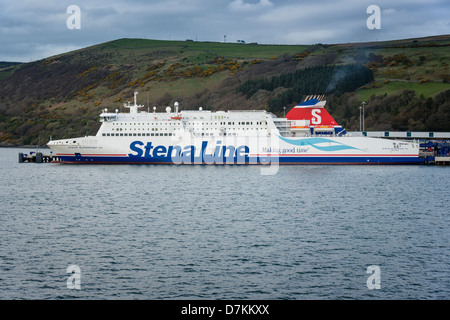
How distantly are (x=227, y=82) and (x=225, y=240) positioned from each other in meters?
94.5

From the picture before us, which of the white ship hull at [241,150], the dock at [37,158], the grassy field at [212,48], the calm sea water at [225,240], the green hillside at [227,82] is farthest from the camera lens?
the grassy field at [212,48]

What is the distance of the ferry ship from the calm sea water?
13994 millimetres

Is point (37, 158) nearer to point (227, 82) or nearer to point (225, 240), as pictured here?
point (225, 240)

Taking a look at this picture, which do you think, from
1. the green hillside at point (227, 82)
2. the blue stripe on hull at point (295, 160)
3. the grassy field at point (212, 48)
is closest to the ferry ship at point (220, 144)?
the blue stripe on hull at point (295, 160)

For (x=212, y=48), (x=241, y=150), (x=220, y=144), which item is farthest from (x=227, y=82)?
(x=241, y=150)

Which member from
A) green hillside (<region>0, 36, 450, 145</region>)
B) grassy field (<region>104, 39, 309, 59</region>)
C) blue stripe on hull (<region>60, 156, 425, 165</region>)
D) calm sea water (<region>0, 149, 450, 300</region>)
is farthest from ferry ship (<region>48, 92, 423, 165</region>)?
grassy field (<region>104, 39, 309, 59</region>)

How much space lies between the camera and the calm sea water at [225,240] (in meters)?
15.1

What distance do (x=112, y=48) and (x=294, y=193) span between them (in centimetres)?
14425

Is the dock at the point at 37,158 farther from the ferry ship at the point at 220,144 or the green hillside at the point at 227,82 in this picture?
the green hillside at the point at 227,82

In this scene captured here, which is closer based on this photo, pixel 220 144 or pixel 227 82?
pixel 220 144

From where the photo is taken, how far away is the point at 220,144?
5300cm

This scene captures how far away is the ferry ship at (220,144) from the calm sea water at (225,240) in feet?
45.9

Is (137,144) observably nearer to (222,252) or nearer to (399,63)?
(222,252)
